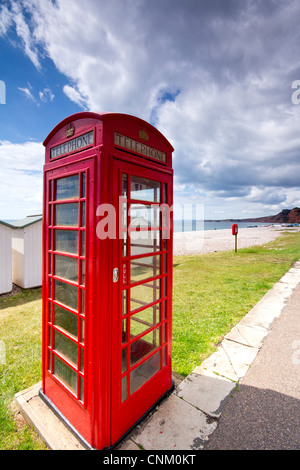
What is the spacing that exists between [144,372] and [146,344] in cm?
28

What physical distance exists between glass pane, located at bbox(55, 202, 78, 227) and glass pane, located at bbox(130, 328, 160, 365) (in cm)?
151

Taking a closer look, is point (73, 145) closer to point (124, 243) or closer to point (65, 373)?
point (124, 243)

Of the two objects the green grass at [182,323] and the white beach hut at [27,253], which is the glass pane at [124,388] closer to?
the green grass at [182,323]

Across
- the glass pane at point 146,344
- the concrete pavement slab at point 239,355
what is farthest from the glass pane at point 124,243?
the concrete pavement slab at point 239,355

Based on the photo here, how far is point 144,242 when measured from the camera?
244cm

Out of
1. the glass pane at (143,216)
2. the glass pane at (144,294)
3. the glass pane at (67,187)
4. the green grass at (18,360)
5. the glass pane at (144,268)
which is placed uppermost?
the glass pane at (67,187)

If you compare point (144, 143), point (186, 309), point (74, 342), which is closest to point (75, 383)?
point (74, 342)

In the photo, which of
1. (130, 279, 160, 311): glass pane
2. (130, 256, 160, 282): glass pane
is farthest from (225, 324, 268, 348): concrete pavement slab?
(130, 256, 160, 282): glass pane

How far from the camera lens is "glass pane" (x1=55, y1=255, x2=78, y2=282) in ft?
7.12

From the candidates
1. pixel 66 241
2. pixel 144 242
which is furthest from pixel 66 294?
pixel 144 242

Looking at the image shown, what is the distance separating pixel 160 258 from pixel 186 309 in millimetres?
3262

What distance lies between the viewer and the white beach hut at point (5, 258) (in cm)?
656

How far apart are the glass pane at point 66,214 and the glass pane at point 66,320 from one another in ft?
2.91

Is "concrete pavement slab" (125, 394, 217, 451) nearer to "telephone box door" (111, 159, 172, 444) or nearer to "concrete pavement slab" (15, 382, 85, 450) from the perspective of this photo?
"telephone box door" (111, 159, 172, 444)
